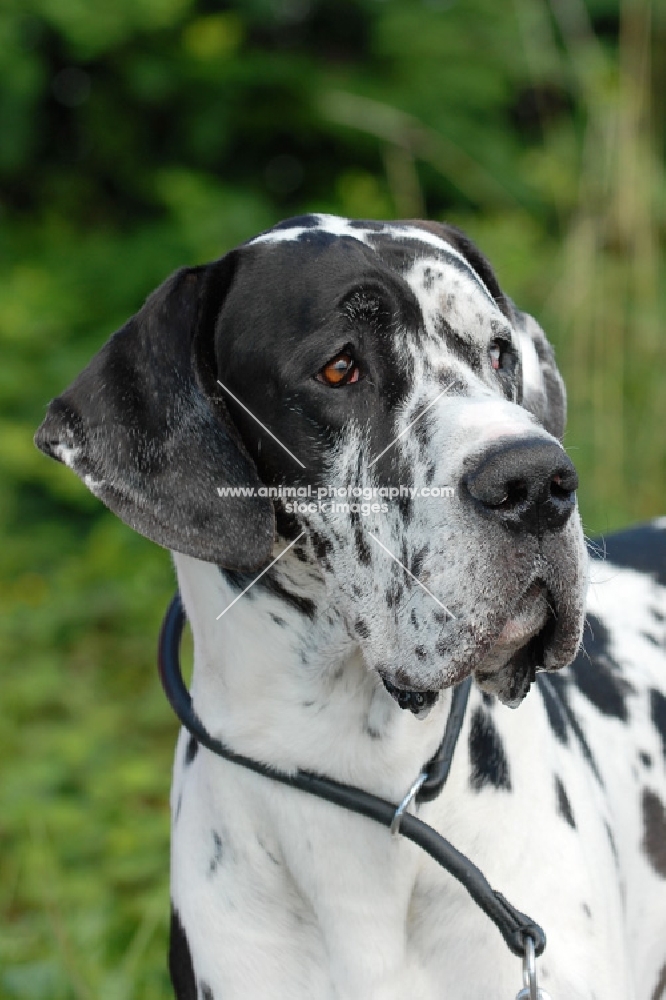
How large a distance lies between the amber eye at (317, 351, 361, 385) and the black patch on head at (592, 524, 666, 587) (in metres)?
1.25

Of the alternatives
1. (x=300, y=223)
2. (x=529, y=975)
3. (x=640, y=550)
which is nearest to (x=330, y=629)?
(x=529, y=975)

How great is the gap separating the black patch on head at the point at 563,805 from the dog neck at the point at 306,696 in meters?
0.28

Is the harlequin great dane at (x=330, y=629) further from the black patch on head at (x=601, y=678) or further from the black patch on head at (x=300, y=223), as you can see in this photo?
the black patch on head at (x=601, y=678)

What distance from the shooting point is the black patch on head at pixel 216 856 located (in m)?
2.33

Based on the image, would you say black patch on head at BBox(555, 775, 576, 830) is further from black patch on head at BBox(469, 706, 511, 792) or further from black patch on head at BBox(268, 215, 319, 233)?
black patch on head at BBox(268, 215, 319, 233)

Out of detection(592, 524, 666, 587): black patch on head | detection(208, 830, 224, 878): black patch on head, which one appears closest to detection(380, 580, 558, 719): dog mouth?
detection(208, 830, 224, 878): black patch on head

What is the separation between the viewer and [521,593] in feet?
6.44

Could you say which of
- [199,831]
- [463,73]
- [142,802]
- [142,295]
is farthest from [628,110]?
[199,831]

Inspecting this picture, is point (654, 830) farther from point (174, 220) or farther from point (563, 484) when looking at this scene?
point (174, 220)

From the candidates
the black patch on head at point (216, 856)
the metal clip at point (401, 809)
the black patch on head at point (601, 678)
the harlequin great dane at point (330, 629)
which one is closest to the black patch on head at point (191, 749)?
the harlequin great dane at point (330, 629)

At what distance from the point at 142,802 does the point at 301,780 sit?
8.07 ft

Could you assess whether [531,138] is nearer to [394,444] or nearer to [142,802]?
[142,802]

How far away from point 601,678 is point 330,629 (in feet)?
3.13

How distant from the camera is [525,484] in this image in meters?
1.88
